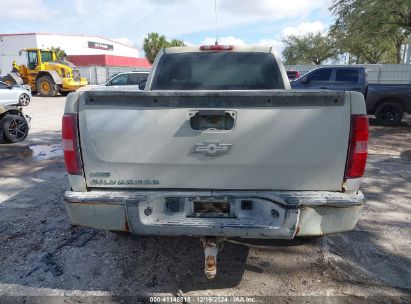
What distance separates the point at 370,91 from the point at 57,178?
9.77 metres

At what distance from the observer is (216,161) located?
8.61 feet

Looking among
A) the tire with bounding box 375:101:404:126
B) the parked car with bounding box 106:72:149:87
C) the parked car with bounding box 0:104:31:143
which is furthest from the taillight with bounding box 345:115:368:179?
the parked car with bounding box 106:72:149:87

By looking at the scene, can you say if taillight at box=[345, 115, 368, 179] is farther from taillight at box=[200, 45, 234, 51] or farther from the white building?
the white building

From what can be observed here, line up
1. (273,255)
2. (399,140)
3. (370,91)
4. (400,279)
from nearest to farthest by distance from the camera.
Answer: (400,279) → (273,255) → (399,140) → (370,91)

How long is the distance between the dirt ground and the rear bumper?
65 centimetres

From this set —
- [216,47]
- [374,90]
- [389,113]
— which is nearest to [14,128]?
[216,47]

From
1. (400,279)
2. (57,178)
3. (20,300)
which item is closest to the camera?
(20,300)

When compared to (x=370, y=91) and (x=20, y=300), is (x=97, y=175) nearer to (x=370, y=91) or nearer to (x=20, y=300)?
(x=20, y=300)

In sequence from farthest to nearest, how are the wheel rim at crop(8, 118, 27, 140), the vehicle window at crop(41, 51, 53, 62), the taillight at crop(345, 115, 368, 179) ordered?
the vehicle window at crop(41, 51, 53, 62) < the wheel rim at crop(8, 118, 27, 140) < the taillight at crop(345, 115, 368, 179)

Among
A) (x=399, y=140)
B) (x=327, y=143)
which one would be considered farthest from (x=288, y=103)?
(x=399, y=140)

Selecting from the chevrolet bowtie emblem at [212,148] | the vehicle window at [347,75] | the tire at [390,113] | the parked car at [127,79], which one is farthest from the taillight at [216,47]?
the parked car at [127,79]

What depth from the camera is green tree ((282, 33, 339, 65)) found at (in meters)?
48.2

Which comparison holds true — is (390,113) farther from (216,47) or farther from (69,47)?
(69,47)

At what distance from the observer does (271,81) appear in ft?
14.6
